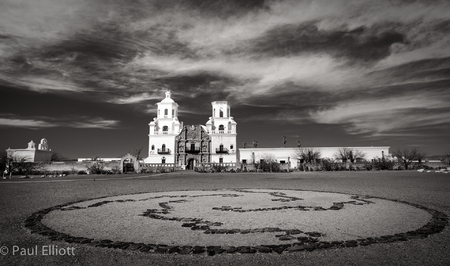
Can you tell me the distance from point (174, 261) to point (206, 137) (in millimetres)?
57400

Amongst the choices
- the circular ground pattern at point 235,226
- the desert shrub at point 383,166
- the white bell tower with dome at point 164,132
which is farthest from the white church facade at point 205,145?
the circular ground pattern at point 235,226

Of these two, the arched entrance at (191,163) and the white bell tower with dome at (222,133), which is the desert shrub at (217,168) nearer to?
the white bell tower with dome at (222,133)

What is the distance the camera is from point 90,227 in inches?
236

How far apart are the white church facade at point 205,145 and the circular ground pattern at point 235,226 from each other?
164ft

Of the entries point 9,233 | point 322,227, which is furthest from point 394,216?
point 9,233

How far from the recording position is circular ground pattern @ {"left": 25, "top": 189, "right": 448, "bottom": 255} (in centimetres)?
477

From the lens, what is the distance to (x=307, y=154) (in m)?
58.0

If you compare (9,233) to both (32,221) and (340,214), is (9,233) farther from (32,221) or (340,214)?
(340,214)

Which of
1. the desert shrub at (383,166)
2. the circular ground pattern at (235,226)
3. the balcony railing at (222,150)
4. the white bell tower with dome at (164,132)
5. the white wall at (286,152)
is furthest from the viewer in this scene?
the white wall at (286,152)

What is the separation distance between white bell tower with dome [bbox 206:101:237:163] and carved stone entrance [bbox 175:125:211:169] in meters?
1.48

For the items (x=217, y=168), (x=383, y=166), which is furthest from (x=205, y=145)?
(x=383, y=166)

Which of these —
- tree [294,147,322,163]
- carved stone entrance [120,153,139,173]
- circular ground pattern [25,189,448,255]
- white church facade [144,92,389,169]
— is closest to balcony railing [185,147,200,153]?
white church facade [144,92,389,169]

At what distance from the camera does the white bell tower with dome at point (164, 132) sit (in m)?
60.3

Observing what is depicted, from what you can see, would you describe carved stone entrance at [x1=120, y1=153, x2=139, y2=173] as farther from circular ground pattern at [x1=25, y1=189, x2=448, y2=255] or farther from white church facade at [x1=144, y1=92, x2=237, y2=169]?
circular ground pattern at [x1=25, y1=189, x2=448, y2=255]
